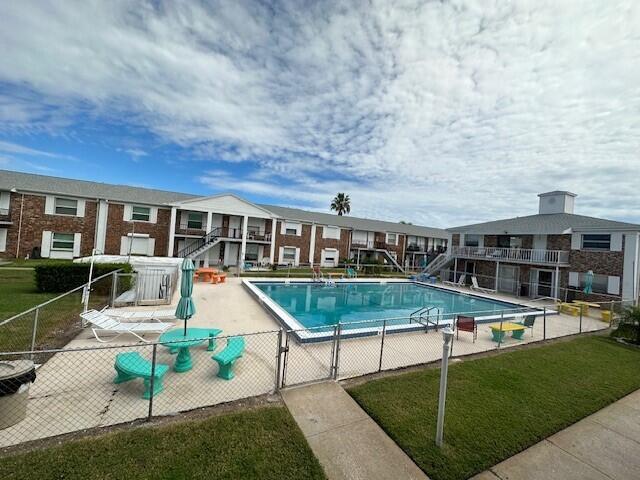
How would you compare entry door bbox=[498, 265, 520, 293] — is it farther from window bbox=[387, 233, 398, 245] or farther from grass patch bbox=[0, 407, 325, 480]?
grass patch bbox=[0, 407, 325, 480]

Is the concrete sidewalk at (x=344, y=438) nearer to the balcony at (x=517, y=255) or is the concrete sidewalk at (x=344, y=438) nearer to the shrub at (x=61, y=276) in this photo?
the shrub at (x=61, y=276)

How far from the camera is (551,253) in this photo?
68.1ft

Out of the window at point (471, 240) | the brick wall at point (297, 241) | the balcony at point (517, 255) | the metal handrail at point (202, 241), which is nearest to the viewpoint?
the balcony at point (517, 255)

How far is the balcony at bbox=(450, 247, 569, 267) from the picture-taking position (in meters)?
20.1

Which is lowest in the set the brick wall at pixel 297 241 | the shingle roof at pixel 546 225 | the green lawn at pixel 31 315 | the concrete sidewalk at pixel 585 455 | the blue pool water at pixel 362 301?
the blue pool water at pixel 362 301

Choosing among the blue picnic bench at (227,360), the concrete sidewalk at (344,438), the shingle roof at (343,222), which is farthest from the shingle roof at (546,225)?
the blue picnic bench at (227,360)

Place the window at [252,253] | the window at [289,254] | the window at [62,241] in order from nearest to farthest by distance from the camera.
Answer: the window at [62,241]
the window at [252,253]
the window at [289,254]

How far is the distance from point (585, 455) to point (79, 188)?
3290cm

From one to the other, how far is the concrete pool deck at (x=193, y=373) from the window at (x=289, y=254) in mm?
21028

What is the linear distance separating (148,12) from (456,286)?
26334 mm

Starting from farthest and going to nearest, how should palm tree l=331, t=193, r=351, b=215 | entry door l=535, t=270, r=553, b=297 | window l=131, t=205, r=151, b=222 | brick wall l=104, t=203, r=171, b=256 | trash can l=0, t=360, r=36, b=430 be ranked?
palm tree l=331, t=193, r=351, b=215 → window l=131, t=205, r=151, b=222 → brick wall l=104, t=203, r=171, b=256 → entry door l=535, t=270, r=553, b=297 → trash can l=0, t=360, r=36, b=430

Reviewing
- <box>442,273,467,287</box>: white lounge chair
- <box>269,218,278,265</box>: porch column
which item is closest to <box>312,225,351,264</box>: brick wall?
<box>269,218,278,265</box>: porch column

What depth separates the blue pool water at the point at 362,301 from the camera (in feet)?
47.9

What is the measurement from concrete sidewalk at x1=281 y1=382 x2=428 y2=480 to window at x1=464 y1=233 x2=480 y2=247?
2655 cm
